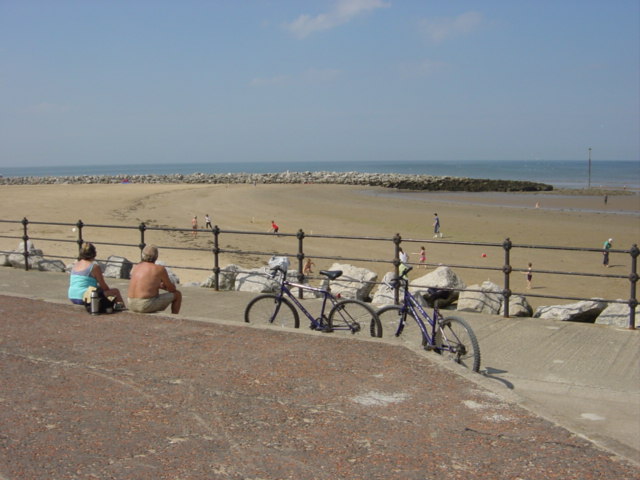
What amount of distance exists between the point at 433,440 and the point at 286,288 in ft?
13.0

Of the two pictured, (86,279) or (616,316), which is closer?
(86,279)

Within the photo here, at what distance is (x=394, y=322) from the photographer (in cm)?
793

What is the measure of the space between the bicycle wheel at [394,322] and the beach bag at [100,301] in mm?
3409

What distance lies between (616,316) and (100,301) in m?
7.07

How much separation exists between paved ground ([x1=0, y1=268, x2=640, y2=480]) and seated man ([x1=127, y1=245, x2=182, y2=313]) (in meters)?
0.17

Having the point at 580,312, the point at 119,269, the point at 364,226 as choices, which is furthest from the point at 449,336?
the point at 364,226

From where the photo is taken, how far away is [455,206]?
46969 mm

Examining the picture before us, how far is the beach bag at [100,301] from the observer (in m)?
8.58

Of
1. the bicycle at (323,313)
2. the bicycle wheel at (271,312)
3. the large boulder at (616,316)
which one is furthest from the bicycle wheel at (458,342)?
the large boulder at (616,316)

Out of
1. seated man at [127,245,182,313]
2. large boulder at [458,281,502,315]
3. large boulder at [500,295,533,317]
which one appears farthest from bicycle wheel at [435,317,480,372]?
large boulder at [500,295,533,317]

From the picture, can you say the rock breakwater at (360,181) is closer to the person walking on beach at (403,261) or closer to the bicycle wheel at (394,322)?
the person walking on beach at (403,261)

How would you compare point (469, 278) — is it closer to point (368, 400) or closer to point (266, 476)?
point (368, 400)

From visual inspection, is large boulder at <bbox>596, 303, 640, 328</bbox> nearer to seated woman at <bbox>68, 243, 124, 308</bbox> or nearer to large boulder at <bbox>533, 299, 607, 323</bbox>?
large boulder at <bbox>533, 299, 607, 323</bbox>

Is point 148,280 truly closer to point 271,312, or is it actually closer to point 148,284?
point 148,284
